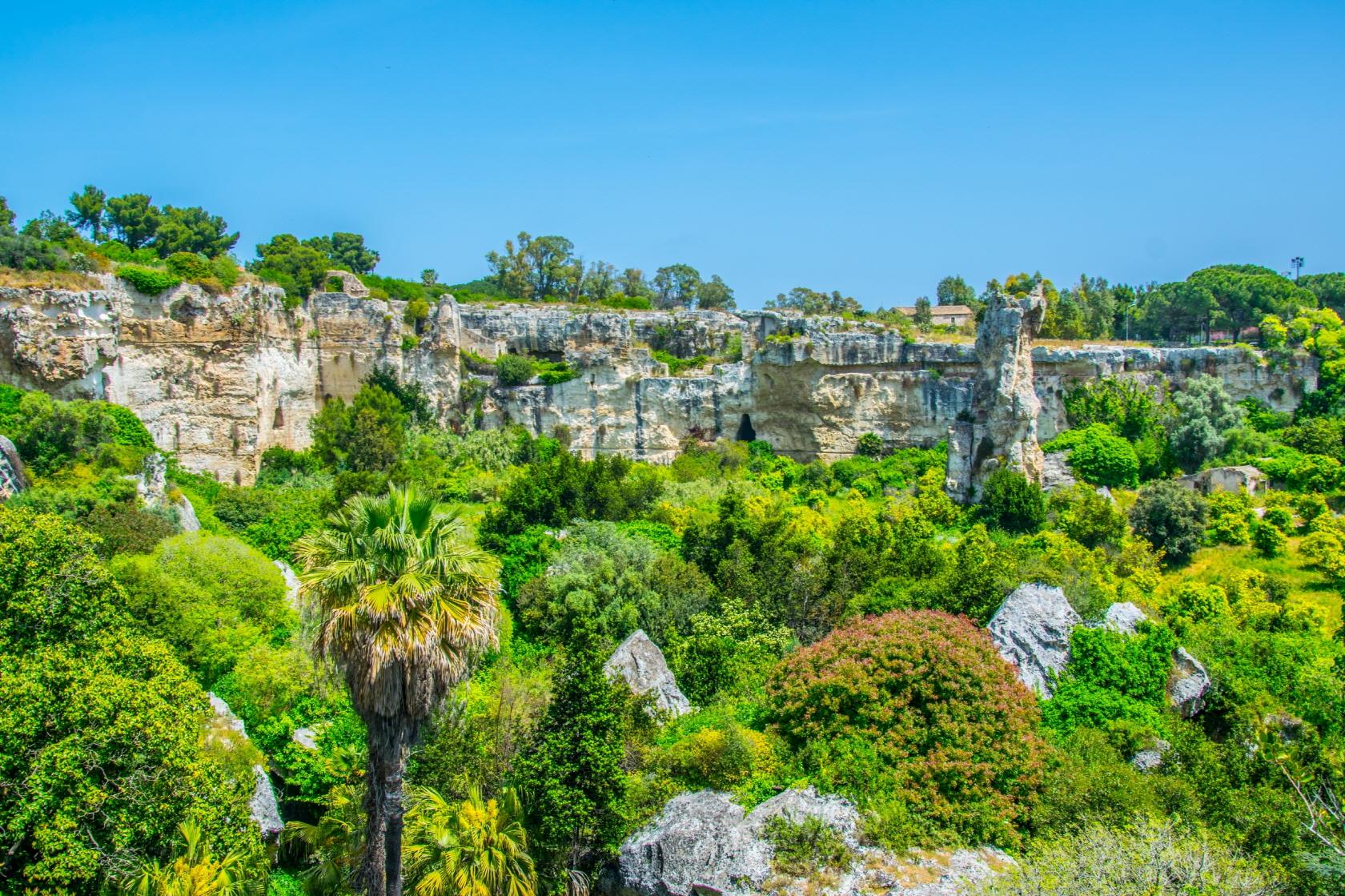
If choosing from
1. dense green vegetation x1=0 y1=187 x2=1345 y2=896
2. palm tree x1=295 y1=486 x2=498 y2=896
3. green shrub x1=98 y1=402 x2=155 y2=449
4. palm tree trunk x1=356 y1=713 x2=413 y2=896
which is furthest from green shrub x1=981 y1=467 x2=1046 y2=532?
palm tree trunk x1=356 y1=713 x2=413 y2=896

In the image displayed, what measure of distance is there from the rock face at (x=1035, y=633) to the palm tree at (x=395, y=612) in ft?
33.9

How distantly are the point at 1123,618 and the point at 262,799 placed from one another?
14284 mm

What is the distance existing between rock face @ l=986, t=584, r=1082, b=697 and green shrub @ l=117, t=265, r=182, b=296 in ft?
76.6

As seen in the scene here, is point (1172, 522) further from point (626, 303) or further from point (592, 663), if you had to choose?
point (626, 303)

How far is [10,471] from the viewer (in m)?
22.9

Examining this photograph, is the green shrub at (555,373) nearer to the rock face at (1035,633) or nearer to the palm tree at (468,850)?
the rock face at (1035,633)

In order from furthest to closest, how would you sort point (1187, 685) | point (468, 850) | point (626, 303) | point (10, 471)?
1. point (626, 303)
2. point (10, 471)
3. point (1187, 685)
4. point (468, 850)

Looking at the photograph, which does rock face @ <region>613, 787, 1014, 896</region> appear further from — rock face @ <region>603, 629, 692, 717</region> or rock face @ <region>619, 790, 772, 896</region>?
rock face @ <region>603, 629, 692, 717</region>

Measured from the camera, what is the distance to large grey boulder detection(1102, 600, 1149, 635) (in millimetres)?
18672

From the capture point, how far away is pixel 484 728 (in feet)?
49.5

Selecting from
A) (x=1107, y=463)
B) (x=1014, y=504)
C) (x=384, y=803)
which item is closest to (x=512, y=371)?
(x=1014, y=504)

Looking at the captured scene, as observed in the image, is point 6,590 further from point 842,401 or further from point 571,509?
point 842,401

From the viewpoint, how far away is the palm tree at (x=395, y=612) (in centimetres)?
975

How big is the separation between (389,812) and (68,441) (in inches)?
736
